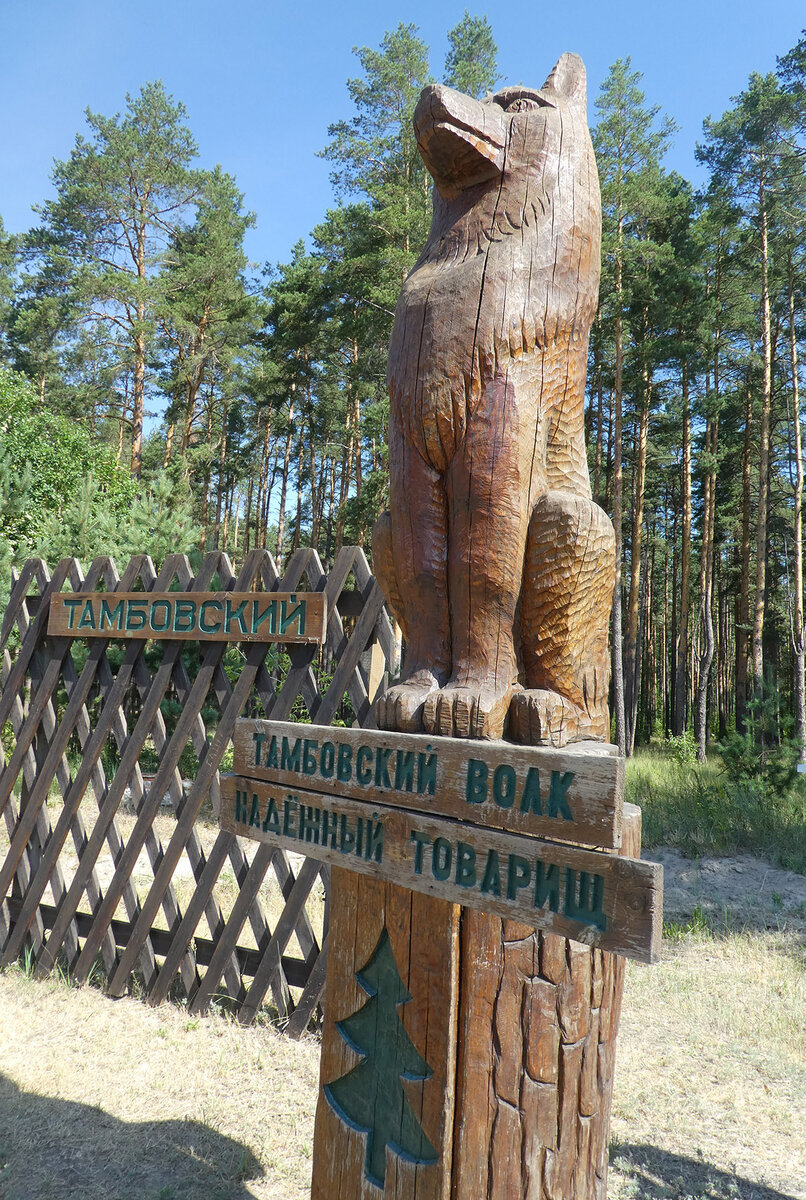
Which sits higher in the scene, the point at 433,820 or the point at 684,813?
the point at 433,820

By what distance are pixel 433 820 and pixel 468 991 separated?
1.40ft

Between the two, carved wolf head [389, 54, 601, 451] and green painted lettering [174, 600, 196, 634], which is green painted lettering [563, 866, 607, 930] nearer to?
carved wolf head [389, 54, 601, 451]

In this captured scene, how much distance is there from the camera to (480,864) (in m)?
1.42

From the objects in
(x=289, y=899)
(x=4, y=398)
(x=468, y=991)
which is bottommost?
(x=289, y=899)

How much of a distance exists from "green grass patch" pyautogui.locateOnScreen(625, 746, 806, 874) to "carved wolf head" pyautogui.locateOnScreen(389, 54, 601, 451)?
571 centimetres

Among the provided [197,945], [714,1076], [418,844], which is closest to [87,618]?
[197,945]

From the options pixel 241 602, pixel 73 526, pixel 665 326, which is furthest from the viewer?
pixel 665 326

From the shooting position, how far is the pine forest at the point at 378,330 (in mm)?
12750

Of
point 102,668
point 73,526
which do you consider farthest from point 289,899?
point 73,526

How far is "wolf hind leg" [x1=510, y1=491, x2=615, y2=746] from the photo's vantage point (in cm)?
192

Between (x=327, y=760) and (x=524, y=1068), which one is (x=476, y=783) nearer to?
(x=327, y=760)

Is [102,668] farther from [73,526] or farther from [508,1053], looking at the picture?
[73,526]

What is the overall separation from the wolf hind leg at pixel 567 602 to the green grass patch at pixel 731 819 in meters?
5.29

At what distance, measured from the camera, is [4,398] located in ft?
43.1
